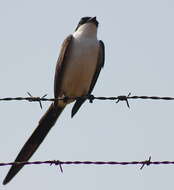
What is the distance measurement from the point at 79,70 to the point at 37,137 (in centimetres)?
132

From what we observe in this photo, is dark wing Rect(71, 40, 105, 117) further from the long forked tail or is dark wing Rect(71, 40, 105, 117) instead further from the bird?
the long forked tail

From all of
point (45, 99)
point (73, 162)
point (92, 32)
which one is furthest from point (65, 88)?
point (73, 162)

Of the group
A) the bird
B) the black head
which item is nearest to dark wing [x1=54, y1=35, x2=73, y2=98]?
the bird

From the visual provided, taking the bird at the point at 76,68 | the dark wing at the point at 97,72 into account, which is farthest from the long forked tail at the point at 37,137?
the dark wing at the point at 97,72

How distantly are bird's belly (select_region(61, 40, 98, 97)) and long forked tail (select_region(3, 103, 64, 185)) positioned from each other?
31cm

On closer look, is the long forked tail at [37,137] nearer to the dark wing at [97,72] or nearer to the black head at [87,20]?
the dark wing at [97,72]

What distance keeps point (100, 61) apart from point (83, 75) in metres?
0.54

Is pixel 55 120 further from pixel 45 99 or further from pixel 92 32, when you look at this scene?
pixel 45 99

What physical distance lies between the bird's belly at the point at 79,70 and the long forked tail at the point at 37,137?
0.31 metres

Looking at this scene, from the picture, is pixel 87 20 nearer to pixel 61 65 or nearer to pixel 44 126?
pixel 61 65

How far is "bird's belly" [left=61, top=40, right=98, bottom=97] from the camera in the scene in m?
8.34

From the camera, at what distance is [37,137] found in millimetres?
7367

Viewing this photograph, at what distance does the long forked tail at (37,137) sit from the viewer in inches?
251

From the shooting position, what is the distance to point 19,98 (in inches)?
230
